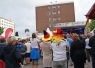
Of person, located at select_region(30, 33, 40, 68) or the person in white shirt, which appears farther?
person, located at select_region(30, 33, 40, 68)

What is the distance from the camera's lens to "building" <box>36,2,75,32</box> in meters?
131

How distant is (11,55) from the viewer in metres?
10.5

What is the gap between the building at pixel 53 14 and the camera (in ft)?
429

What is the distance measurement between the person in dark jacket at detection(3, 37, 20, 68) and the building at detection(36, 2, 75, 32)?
117 meters

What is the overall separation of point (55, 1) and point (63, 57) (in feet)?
454

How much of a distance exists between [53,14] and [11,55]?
130 metres

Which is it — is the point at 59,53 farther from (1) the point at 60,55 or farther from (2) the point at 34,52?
(2) the point at 34,52

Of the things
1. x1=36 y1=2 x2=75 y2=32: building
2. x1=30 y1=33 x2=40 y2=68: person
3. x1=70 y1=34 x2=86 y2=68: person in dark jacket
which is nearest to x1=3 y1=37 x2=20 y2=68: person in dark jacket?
x1=70 y1=34 x2=86 y2=68: person in dark jacket

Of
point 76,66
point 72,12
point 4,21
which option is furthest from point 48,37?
point 4,21

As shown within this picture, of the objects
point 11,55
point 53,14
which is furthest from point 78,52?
point 53,14

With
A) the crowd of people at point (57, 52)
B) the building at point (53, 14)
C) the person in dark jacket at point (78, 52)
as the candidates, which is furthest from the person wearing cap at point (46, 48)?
the building at point (53, 14)

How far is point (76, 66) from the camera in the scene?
12641 mm

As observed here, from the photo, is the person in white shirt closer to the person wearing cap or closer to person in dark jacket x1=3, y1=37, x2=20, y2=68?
person in dark jacket x1=3, y1=37, x2=20, y2=68

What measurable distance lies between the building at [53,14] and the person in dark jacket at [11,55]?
385 ft
